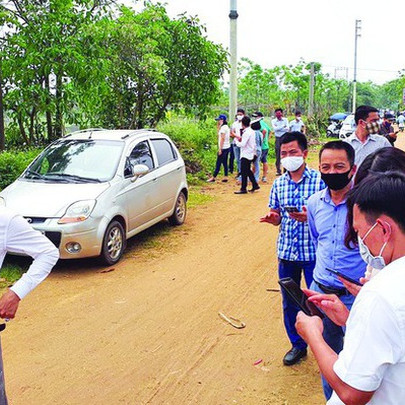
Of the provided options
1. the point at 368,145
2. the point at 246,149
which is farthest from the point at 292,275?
the point at 246,149

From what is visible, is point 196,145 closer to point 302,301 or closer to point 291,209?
point 291,209

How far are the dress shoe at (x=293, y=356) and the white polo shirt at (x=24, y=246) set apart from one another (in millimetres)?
2330

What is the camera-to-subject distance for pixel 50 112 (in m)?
11.6

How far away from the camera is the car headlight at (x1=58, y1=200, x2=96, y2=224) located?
6555mm

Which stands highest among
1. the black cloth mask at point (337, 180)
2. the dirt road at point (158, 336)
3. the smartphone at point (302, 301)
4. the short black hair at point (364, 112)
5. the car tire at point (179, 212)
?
the short black hair at point (364, 112)

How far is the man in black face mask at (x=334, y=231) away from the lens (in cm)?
330

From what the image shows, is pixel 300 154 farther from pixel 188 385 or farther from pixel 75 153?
pixel 75 153

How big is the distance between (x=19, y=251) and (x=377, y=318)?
200 cm

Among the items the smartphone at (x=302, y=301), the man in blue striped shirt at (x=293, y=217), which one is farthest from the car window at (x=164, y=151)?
the smartphone at (x=302, y=301)

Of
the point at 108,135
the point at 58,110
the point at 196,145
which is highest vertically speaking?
the point at 58,110

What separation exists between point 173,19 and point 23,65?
5434 millimetres

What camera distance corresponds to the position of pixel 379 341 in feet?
4.84

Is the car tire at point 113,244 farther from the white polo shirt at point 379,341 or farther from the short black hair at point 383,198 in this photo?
the white polo shirt at point 379,341

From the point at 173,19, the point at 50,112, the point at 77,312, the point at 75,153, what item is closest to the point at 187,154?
the point at 173,19
